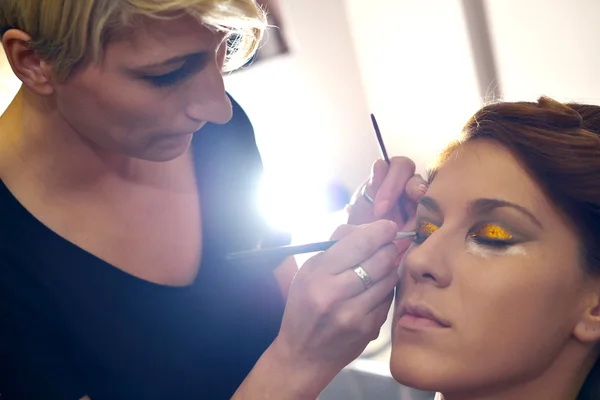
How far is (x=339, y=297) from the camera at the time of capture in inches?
28.0

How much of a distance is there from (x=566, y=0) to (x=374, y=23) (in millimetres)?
651

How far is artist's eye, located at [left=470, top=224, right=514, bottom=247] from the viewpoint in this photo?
0.79m

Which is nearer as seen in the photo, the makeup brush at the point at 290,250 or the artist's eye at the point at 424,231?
the makeup brush at the point at 290,250

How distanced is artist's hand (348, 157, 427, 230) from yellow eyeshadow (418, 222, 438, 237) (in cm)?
5

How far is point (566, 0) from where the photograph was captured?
124 cm

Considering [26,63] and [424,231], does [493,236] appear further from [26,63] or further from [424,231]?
[26,63]

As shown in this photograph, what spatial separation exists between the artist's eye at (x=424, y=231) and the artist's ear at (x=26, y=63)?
22.1 inches

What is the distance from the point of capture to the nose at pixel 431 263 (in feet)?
2.60

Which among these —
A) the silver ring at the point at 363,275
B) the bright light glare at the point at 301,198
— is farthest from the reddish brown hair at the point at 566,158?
the bright light glare at the point at 301,198

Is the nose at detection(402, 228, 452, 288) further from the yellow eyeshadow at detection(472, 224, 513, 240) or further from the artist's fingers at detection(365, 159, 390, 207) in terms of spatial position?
the artist's fingers at detection(365, 159, 390, 207)

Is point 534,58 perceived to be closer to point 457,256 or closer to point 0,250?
point 457,256

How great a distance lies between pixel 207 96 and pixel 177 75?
2.0 inches

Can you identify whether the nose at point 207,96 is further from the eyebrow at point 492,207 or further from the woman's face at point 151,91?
the eyebrow at point 492,207

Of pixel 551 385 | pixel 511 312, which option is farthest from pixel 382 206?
pixel 551 385
